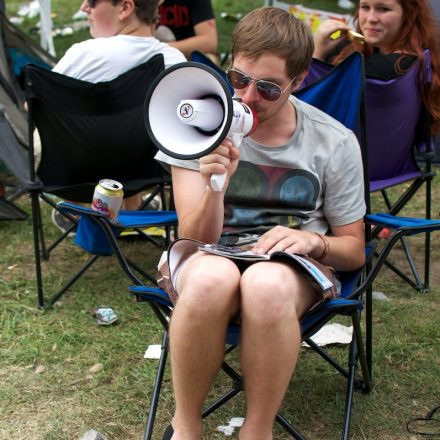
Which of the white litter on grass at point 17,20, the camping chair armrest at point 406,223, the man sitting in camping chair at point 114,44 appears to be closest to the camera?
the camping chair armrest at point 406,223

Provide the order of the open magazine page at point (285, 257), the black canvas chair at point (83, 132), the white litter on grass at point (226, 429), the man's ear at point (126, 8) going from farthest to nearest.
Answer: the man's ear at point (126, 8) → the black canvas chair at point (83, 132) → the white litter on grass at point (226, 429) → the open magazine page at point (285, 257)

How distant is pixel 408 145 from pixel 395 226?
1294 mm

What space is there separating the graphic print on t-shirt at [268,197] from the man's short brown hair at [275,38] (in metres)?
0.32

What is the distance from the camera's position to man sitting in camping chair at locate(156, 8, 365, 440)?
2.14 meters

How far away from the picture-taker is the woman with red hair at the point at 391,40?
3.51 meters

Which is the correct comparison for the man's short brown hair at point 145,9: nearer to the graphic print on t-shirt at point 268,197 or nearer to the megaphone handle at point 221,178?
the graphic print on t-shirt at point 268,197

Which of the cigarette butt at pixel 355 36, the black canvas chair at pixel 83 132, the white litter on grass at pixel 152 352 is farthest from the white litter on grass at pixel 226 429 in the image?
the cigarette butt at pixel 355 36

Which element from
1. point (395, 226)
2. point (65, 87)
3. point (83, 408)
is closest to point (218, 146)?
point (395, 226)

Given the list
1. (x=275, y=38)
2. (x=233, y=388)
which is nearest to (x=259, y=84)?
(x=275, y=38)

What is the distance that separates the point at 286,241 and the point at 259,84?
471 millimetres

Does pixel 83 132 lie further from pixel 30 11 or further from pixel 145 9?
pixel 30 11

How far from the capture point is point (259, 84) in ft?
7.72

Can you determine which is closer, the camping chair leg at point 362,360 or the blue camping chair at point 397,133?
the camping chair leg at point 362,360

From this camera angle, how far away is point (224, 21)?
8.93 metres
